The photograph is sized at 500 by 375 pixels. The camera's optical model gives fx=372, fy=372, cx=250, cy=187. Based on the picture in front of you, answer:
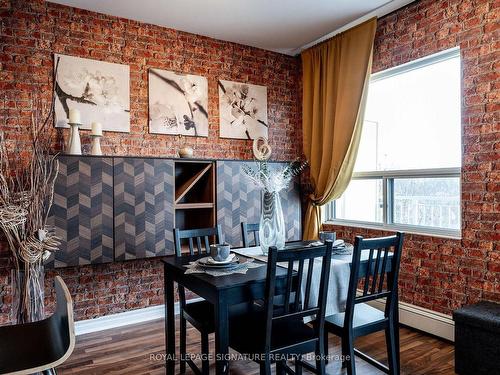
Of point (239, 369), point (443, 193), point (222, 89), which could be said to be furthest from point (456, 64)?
point (239, 369)

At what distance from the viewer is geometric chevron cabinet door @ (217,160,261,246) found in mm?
3602

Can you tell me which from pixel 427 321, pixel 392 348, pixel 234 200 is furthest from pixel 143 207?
pixel 427 321

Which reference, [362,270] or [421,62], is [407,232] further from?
[421,62]

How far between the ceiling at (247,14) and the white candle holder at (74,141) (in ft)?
3.55

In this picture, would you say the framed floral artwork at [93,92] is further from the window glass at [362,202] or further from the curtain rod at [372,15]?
the window glass at [362,202]

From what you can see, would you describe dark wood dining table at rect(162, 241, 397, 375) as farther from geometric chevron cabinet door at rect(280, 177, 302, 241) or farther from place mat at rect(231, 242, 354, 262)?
geometric chevron cabinet door at rect(280, 177, 302, 241)

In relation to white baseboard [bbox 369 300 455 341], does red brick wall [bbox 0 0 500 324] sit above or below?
above

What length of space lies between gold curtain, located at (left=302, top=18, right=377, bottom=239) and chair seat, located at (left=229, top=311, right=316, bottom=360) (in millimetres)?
2034

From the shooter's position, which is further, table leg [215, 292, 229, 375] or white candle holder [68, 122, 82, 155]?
white candle holder [68, 122, 82, 155]

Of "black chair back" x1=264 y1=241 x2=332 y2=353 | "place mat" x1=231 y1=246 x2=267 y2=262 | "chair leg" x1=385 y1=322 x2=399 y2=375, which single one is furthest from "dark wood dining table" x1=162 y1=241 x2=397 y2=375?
"chair leg" x1=385 y1=322 x2=399 y2=375

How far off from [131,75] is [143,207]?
4.28 ft

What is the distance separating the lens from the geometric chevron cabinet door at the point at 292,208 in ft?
13.1

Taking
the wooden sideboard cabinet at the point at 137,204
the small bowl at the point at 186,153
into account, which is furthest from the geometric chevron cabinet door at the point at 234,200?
the small bowl at the point at 186,153

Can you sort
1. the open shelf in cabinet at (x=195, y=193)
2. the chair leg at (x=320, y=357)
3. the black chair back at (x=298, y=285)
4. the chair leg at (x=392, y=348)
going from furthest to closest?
the open shelf in cabinet at (x=195, y=193)
the chair leg at (x=392, y=348)
the chair leg at (x=320, y=357)
the black chair back at (x=298, y=285)
